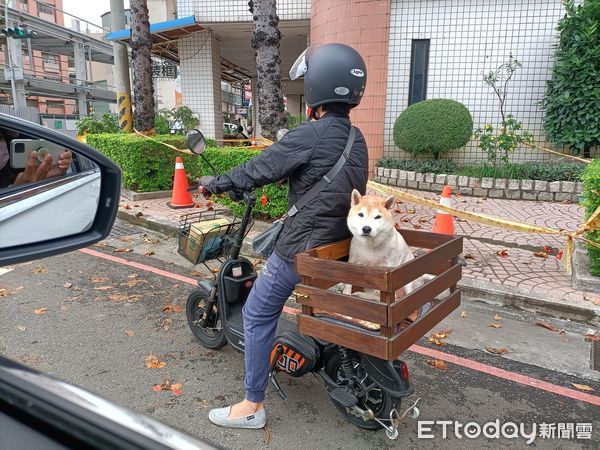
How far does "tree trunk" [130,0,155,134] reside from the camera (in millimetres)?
9953

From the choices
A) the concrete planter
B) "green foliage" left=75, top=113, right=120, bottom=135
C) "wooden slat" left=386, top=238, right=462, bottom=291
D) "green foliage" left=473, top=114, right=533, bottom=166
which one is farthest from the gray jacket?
"green foliage" left=75, top=113, right=120, bottom=135

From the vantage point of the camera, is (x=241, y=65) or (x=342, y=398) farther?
(x=241, y=65)

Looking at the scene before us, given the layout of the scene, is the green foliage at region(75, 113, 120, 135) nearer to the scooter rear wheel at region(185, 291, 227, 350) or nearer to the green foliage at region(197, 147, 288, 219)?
the green foliage at region(197, 147, 288, 219)

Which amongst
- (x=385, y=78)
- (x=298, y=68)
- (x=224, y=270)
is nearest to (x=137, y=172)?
(x=385, y=78)

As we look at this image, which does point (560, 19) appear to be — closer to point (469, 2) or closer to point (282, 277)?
point (469, 2)

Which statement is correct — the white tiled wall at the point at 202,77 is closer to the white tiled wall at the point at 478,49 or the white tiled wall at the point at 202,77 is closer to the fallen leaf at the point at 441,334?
the white tiled wall at the point at 478,49

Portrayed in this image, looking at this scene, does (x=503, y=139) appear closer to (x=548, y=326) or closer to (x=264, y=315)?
(x=548, y=326)

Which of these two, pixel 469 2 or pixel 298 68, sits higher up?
pixel 469 2

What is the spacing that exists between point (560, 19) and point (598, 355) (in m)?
8.06

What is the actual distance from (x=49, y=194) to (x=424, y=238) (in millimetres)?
2211

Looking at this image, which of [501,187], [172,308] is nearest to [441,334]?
[172,308]

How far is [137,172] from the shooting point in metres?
8.88

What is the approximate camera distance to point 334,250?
2.65m

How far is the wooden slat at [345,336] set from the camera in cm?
214
